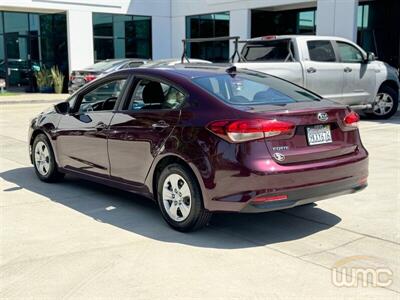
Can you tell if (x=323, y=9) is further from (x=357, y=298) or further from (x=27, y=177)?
(x=357, y=298)

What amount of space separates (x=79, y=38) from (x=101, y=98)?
19807 millimetres

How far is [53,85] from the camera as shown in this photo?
2494 cm

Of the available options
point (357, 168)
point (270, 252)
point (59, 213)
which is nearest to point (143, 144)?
point (59, 213)

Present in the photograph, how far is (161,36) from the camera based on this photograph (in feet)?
91.6

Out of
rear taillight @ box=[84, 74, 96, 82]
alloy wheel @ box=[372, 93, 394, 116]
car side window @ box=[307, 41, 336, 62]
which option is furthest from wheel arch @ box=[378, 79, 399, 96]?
rear taillight @ box=[84, 74, 96, 82]

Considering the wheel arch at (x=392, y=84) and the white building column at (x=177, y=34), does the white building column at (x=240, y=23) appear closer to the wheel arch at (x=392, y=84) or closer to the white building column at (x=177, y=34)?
the white building column at (x=177, y=34)

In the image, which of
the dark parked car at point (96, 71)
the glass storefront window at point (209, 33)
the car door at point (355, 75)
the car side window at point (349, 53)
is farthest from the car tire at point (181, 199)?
the glass storefront window at point (209, 33)

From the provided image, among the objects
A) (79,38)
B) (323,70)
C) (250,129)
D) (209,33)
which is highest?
(209,33)

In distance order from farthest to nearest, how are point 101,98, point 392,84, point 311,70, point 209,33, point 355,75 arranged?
point 209,33 < point 392,84 < point 355,75 < point 311,70 < point 101,98

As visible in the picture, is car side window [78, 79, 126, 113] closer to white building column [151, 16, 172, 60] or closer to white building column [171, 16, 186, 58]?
white building column [151, 16, 172, 60]

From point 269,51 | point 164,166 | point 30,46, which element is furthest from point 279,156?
point 30,46

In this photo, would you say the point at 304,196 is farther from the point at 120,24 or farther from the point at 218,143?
the point at 120,24

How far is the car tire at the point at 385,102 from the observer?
1317 centimetres

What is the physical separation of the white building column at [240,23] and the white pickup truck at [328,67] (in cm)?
1109
